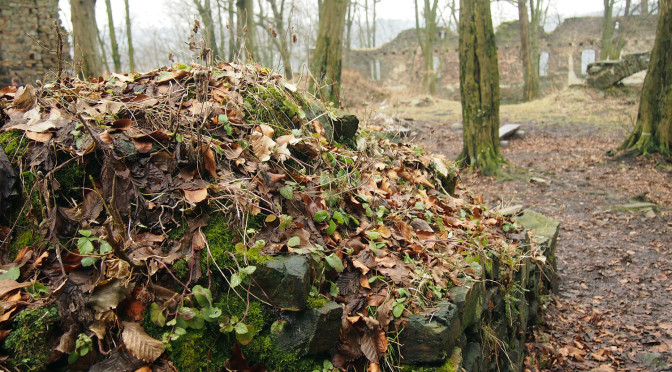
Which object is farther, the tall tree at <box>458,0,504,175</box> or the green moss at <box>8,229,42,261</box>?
the tall tree at <box>458,0,504,175</box>

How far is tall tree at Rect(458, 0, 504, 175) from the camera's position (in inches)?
333

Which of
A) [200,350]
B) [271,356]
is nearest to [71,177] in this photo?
[200,350]

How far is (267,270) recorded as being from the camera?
2.22 meters

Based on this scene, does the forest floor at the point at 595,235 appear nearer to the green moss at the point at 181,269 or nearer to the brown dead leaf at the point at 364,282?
the brown dead leaf at the point at 364,282

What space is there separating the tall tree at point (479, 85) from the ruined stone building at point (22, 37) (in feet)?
36.7

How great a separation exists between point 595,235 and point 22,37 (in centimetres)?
1522

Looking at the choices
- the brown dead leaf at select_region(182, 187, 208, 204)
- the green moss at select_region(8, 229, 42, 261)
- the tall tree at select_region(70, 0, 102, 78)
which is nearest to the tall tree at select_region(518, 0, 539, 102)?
the tall tree at select_region(70, 0, 102, 78)

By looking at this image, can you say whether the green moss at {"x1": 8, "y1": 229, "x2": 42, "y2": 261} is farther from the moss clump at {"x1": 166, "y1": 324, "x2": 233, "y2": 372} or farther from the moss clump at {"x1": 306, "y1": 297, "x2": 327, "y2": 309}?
the moss clump at {"x1": 306, "y1": 297, "x2": 327, "y2": 309}

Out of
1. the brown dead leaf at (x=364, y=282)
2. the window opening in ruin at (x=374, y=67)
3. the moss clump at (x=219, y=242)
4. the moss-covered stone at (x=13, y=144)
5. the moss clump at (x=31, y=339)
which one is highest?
the window opening in ruin at (x=374, y=67)

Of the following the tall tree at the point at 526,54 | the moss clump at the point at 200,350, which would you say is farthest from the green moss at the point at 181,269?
the tall tree at the point at 526,54

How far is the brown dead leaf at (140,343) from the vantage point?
1.94m

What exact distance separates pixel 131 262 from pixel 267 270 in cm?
64

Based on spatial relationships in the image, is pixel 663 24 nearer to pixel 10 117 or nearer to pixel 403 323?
pixel 403 323

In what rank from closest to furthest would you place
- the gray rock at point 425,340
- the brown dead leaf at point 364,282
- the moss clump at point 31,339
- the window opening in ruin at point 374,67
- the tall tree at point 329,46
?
the moss clump at point 31,339 < the gray rock at point 425,340 < the brown dead leaf at point 364,282 < the tall tree at point 329,46 < the window opening in ruin at point 374,67
